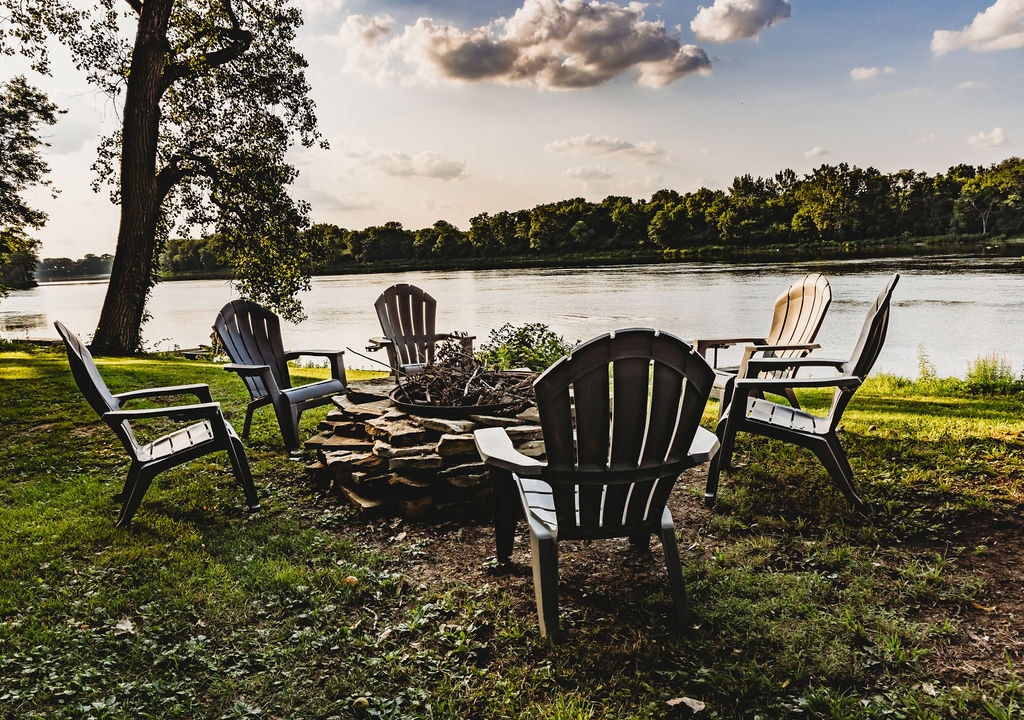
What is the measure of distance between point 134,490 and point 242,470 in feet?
1.77

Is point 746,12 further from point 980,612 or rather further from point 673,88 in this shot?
point 980,612

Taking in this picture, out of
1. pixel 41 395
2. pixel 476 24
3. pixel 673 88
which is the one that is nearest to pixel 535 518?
pixel 41 395

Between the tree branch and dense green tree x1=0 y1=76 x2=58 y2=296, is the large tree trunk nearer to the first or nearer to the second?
the tree branch

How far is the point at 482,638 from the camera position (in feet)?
7.73

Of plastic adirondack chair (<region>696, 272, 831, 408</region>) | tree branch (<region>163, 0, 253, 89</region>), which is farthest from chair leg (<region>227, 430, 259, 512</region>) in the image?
tree branch (<region>163, 0, 253, 89</region>)

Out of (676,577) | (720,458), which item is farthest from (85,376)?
(720,458)

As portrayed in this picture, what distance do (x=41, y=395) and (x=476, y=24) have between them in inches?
671

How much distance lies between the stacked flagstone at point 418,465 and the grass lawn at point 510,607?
0.47ft

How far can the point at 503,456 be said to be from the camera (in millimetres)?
2418

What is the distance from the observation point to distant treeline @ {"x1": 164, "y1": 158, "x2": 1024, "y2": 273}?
165 feet

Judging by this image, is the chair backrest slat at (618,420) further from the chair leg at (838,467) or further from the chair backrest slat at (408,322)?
the chair backrest slat at (408,322)

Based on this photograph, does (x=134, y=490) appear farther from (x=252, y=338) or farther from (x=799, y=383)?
(x=799, y=383)

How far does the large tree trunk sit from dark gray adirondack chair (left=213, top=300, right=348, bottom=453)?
785cm

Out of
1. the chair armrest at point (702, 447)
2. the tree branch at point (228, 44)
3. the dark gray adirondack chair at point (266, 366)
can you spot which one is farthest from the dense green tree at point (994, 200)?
the chair armrest at point (702, 447)
